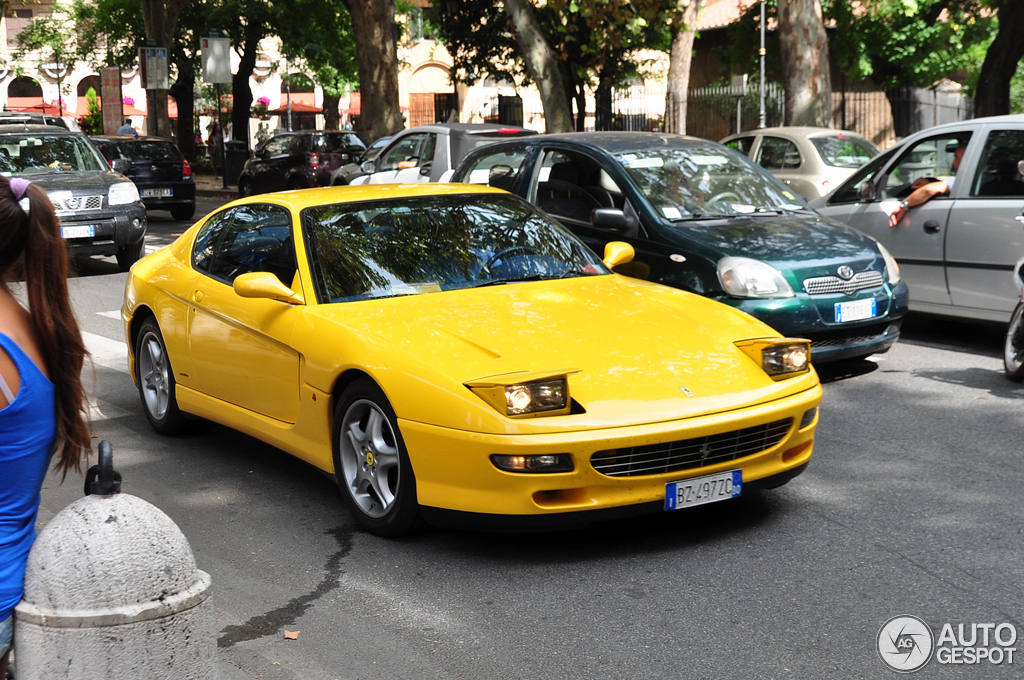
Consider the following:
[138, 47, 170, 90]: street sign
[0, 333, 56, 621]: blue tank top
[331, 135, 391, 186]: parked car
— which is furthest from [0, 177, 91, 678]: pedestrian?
[138, 47, 170, 90]: street sign

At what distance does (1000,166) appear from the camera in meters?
8.94

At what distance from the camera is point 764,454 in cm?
500

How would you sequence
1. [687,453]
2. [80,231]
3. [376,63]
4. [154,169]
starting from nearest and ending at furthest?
[687,453] < [80,231] < [154,169] < [376,63]

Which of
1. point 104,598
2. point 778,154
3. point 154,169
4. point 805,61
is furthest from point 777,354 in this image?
point 154,169

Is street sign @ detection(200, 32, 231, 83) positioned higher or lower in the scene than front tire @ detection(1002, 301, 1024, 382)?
higher

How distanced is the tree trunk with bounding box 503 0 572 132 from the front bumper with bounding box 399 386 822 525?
14893 mm

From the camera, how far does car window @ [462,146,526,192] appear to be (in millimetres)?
9562

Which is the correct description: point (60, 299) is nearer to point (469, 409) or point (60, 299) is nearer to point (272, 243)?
point (469, 409)

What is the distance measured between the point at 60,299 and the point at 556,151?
22.6 feet

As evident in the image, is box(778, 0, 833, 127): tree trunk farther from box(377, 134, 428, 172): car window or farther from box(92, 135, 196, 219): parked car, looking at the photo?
box(92, 135, 196, 219): parked car

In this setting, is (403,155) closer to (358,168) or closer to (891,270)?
(358,168)

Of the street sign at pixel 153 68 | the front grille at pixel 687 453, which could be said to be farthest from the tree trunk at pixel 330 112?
the front grille at pixel 687 453

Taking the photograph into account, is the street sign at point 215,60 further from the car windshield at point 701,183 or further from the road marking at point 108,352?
the car windshield at point 701,183

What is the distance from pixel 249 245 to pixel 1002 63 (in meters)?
21.5
